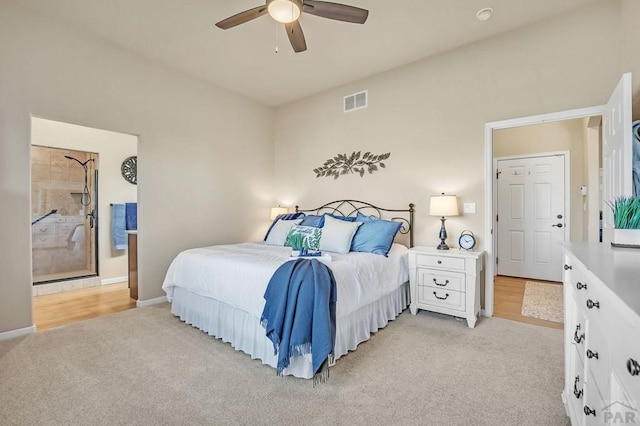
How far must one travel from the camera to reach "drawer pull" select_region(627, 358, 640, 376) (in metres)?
0.66

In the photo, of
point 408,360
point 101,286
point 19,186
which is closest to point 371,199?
point 408,360

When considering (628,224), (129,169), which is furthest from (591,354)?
(129,169)

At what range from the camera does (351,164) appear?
14.6 feet

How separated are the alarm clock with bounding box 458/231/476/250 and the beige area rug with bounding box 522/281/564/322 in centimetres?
98

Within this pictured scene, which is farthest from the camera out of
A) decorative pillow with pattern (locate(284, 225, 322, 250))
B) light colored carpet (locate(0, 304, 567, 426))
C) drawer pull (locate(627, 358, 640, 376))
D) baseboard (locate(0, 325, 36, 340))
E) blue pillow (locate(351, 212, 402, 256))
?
blue pillow (locate(351, 212, 402, 256))

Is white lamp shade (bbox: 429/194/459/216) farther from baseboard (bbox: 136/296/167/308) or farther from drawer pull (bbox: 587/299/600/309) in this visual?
baseboard (bbox: 136/296/167/308)

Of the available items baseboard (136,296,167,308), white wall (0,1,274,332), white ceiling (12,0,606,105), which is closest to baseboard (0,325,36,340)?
white wall (0,1,274,332)

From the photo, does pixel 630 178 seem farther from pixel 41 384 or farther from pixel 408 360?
pixel 41 384

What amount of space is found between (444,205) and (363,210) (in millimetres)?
1241

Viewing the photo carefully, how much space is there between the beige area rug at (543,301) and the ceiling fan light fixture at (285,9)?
12.4 feet

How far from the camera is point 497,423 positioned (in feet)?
5.47

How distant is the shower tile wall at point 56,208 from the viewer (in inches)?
182

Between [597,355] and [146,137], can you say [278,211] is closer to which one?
[146,137]

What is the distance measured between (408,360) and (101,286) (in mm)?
4876
